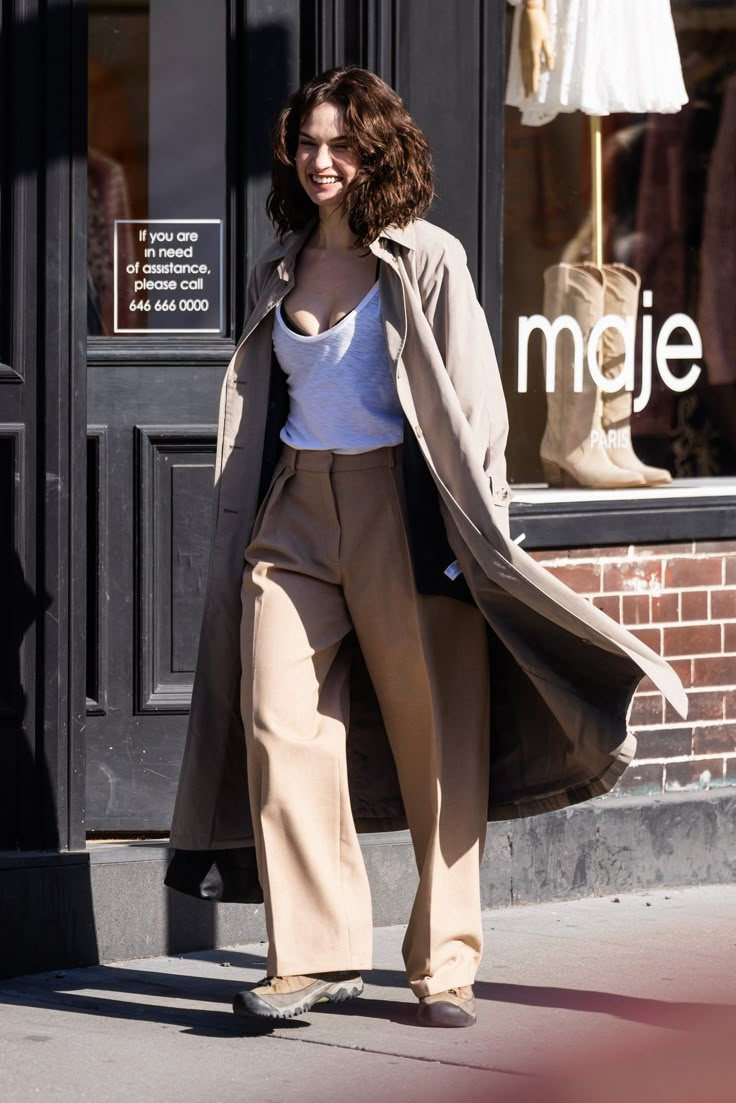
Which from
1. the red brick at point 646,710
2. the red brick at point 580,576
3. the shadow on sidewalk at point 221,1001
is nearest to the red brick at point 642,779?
the red brick at point 646,710

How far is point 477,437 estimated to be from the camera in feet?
16.4

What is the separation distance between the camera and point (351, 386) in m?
5.04

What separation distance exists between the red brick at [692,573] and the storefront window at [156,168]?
1.65 m

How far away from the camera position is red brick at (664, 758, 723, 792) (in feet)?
21.9

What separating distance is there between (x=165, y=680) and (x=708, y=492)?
196cm

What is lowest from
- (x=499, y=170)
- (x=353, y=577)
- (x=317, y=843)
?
(x=317, y=843)

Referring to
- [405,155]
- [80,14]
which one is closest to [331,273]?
[405,155]

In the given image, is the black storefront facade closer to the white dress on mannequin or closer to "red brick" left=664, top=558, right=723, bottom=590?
the white dress on mannequin

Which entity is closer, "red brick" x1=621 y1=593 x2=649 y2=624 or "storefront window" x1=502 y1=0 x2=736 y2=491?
"red brick" x1=621 y1=593 x2=649 y2=624

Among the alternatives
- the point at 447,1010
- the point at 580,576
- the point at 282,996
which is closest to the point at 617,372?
the point at 580,576

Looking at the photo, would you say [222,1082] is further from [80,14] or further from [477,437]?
[80,14]

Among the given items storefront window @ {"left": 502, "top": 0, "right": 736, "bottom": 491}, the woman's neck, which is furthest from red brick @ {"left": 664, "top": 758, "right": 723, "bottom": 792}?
the woman's neck

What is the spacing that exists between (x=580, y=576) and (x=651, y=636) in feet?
1.05

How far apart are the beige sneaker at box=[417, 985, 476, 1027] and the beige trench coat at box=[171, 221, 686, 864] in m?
0.48
